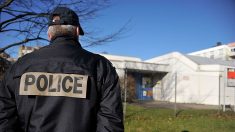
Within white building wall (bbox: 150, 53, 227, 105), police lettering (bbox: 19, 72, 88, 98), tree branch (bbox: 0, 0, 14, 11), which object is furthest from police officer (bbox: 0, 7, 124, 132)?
white building wall (bbox: 150, 53, 227, 105)

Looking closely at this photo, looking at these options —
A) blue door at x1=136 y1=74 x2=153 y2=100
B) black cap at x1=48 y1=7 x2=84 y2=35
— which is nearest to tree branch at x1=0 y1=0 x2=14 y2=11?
black cap at x1=48 y1=7 x2=84 y2=35

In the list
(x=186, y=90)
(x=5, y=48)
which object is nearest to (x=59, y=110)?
(x=5, y=48)

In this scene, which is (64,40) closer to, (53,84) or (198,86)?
(53,84)

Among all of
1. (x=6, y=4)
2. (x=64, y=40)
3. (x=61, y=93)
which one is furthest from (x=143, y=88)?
(x=61, y=93)

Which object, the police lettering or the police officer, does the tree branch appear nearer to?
the police officer

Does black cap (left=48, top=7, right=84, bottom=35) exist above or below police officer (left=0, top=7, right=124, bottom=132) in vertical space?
above

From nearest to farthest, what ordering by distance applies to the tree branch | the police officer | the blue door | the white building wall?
the police officer
the tree branch
the white building wall
the blue door

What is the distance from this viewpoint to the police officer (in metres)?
2.55

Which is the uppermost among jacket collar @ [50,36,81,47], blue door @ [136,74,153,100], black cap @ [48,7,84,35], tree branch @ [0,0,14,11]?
tree branch @ [0,0,14,11]

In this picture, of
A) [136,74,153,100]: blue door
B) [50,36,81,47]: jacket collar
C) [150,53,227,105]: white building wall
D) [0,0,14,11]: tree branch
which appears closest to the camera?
[50,36,81,47]: jacket collar

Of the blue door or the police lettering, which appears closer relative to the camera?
the police lettering

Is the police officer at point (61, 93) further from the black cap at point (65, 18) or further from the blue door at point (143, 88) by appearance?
the blue door at point (143, 88)

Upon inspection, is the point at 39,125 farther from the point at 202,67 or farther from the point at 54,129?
the point at 202,67

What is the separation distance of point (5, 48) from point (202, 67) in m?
23.0
